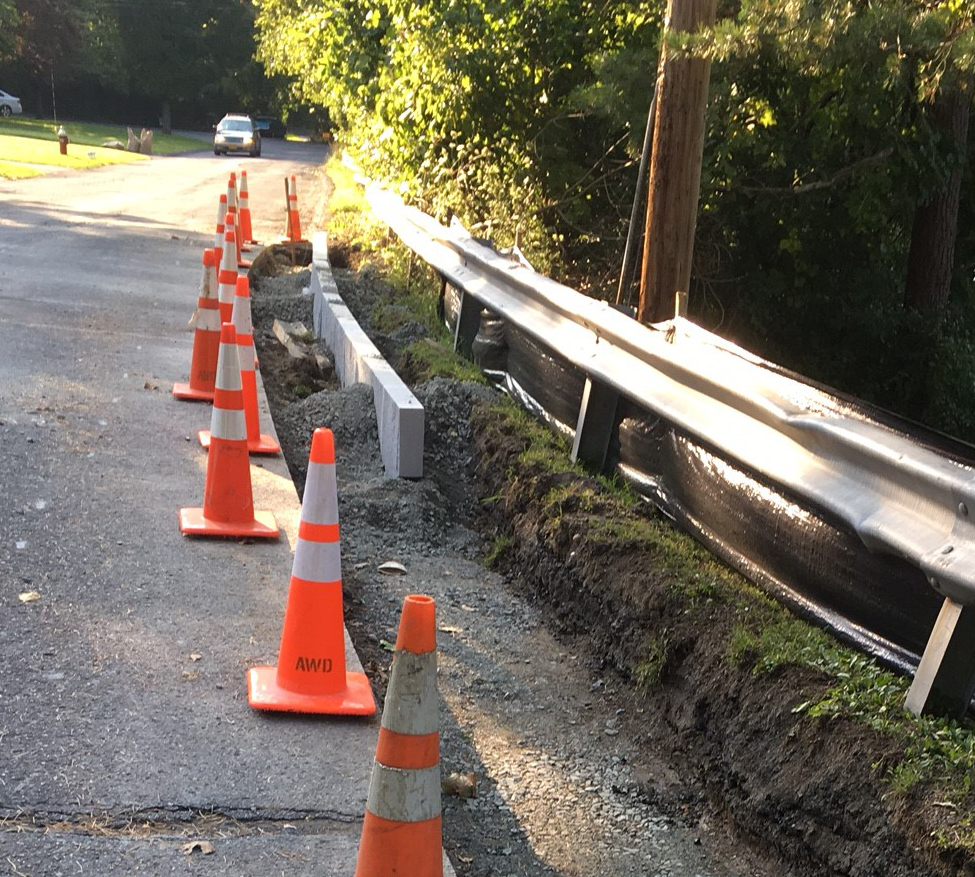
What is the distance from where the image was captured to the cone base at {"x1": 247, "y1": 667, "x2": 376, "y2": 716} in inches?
164

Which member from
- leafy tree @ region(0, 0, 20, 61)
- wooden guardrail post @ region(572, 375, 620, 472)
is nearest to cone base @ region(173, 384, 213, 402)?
wooden guardrail post @ region(572, 375, 620, 472)

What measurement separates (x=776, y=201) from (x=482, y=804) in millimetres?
8311

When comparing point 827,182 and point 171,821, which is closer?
point 171,821

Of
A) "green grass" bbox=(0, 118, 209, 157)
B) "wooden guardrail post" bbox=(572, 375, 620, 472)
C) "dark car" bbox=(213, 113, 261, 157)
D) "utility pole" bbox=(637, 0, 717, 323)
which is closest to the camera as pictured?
"wooden guardrail post" bbox=(572, 375, 620, 472)

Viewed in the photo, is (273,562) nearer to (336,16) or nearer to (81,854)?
(81,854)

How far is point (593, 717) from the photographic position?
4.64 meters

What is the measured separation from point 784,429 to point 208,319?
15.8ft

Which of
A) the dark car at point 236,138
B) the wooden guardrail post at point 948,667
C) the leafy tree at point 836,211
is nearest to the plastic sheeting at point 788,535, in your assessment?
the wooden guardrail post at point 948,667

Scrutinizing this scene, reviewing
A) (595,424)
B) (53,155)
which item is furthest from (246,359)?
(53,155)

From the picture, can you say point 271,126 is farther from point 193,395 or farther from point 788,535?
point 788,535

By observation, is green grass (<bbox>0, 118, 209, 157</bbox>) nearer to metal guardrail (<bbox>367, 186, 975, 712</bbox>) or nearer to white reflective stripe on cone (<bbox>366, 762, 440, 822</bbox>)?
metal guardrail (<bbox>367, 186, 975, 712</bbox>)

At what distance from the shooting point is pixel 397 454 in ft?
22.7

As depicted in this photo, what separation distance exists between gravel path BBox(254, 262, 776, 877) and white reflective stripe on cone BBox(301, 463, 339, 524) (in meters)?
0.74

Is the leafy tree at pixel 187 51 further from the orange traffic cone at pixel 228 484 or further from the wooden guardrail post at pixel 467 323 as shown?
the orange traffic cone at pixel 228 484
